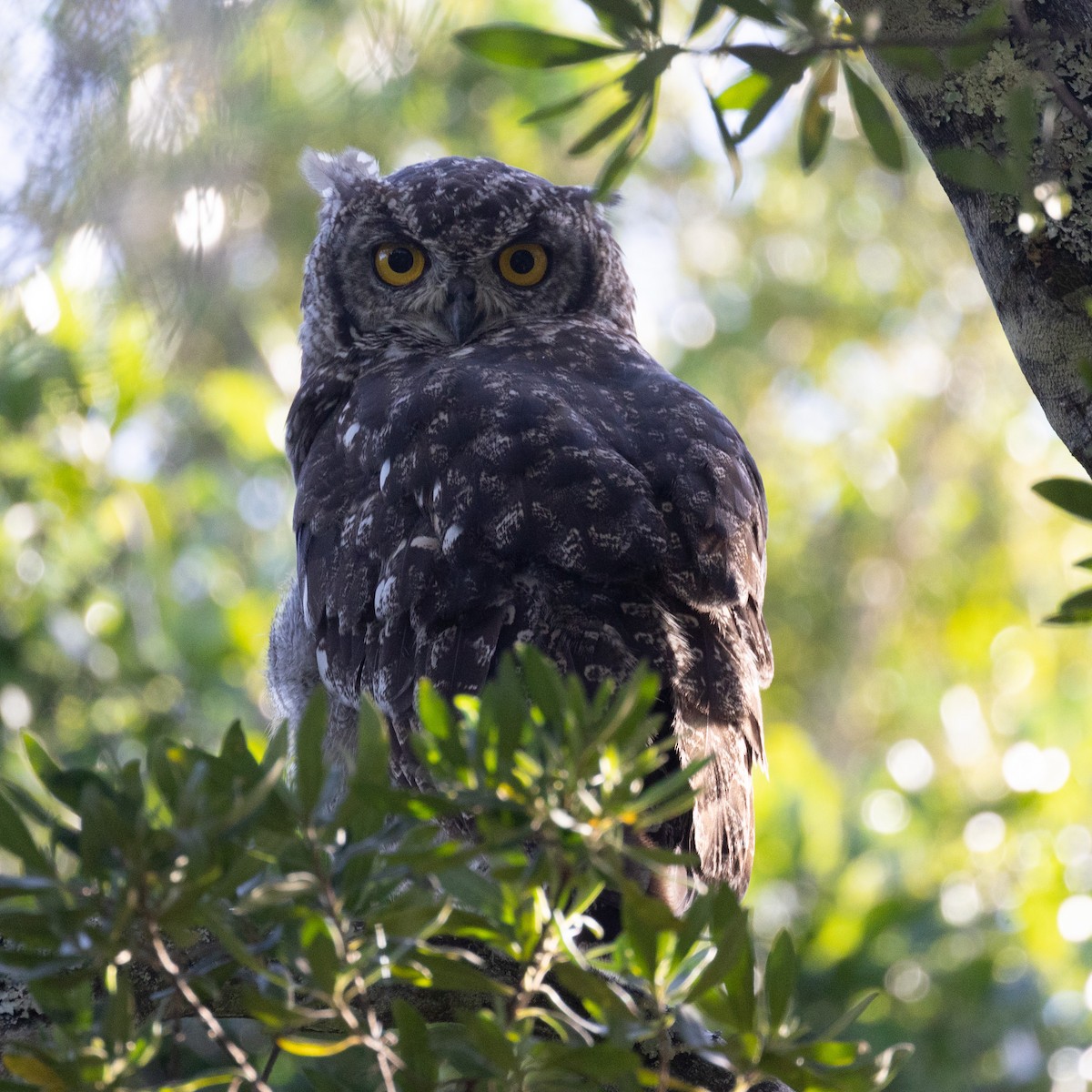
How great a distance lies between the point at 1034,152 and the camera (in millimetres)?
1484

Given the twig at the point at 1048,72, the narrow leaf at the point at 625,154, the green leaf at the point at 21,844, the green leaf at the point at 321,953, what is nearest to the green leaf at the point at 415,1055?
the green leaf at the point at 321,953

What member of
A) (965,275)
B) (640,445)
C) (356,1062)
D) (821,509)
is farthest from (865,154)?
(356,1062)

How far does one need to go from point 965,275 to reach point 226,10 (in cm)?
1085

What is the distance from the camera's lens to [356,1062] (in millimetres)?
1618

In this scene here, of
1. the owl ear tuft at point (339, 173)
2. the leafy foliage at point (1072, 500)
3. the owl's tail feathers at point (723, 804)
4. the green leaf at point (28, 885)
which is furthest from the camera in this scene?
the owl ear tuft at point (339, 173)

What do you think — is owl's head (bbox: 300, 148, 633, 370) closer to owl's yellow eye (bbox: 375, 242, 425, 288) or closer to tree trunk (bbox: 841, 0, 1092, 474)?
owl's yellow eye (bbox: 375, 242, 425, 288)

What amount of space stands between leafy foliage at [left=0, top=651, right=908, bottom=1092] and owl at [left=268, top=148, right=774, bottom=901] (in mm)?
887

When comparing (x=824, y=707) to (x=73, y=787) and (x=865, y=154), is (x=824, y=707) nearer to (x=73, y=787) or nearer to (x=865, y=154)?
(x=865, y=154)

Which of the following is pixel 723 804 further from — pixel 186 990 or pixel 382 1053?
pixel 186 990

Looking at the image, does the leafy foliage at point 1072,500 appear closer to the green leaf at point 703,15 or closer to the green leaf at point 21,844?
the green leaf at point 703,15

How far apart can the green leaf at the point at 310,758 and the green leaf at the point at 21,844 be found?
22 cm

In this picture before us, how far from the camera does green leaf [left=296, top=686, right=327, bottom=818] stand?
40.3 inches

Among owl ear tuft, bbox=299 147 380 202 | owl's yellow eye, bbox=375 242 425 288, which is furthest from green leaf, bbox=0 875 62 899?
owl ear tuft, bbox=299 147 380 202

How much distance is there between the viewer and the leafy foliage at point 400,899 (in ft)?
3.30
